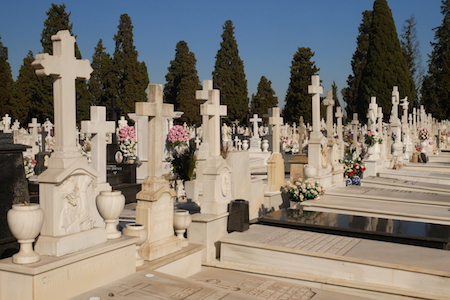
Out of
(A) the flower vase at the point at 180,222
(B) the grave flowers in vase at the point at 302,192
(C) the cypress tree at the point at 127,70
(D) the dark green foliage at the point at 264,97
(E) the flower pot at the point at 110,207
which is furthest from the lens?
(D) the dark green foliage at the point at 264,97

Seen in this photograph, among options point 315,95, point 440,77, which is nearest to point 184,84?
point 440,77

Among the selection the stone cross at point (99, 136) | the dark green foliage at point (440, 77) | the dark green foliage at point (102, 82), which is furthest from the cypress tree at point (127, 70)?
the stone cross at point (99, 136)

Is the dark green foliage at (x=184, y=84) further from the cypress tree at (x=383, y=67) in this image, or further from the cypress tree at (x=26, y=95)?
the cypress tree at (x=383, y=67)

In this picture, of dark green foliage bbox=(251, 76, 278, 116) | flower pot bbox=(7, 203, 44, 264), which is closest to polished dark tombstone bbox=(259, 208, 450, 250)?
flower pot bbox=(7, 203, 44, 264)

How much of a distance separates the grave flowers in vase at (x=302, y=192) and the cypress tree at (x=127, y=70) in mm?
33308

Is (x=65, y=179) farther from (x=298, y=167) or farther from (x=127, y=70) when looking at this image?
(x=127, y=70)

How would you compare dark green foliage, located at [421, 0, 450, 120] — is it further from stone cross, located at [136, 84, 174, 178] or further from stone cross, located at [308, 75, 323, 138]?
stone cross, located at [136, 84, 174, 178]

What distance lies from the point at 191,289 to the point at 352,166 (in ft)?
30.2

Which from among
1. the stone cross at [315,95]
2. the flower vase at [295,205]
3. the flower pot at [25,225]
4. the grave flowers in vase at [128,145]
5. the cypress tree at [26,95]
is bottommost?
the flower vase at [295,205]

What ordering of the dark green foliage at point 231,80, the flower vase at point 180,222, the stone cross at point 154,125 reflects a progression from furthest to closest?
the dark green foliage at point 231,80 → the flower vase at point 180,222 → the stone cross at point 154,125

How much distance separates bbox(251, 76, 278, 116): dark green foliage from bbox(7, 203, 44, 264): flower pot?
158 ft

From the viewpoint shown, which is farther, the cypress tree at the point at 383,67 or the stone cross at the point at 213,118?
the cypress tree at the point at 383,67

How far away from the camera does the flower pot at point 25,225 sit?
12.4ft

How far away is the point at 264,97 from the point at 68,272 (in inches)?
1956
